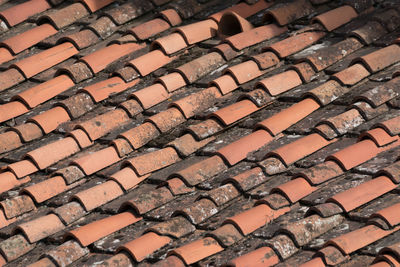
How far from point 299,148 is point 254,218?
0.74 meters

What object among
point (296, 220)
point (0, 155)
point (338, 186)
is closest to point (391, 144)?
point (338, 186)

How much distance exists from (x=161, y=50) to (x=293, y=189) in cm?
220

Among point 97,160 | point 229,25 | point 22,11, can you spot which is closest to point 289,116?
point 97,160

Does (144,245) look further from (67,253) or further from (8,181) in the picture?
(8,181)

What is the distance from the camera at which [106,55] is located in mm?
7984

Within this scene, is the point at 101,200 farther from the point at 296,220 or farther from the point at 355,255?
the point at 355,255

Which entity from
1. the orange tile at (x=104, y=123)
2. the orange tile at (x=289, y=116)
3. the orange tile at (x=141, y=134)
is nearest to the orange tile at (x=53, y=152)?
the orange tile at (x=104, y=123)

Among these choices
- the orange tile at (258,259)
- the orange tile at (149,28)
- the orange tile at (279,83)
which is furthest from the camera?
the orange tile at (149,28)

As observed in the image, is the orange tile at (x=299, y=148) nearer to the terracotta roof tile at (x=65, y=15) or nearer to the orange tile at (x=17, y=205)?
the orange tile at (x=17, y=205)

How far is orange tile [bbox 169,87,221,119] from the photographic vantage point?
23.4 feet

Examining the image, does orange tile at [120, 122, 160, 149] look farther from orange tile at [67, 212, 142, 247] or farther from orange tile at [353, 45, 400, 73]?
orange tile at [353, 45, 400, 73]

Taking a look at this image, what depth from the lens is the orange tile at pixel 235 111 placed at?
6.94 meters

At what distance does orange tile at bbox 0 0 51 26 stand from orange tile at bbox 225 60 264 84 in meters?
2.15

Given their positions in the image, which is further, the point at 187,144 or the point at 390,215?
the point at 187,144
